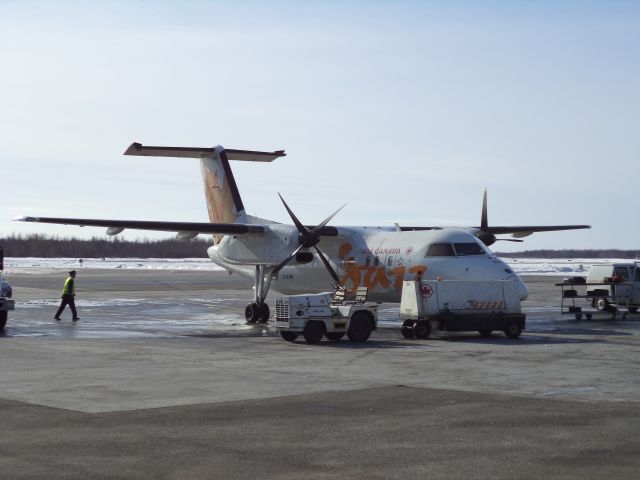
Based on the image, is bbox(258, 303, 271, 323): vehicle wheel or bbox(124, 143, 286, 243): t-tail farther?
bbox(124, 143, 286, 243): t-tail

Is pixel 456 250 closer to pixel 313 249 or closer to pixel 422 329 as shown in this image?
pixel 422 329

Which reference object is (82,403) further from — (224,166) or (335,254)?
(224,166)

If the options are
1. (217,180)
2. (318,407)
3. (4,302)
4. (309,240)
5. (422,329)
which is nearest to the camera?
(318,407)

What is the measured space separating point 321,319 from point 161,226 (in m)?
10.9

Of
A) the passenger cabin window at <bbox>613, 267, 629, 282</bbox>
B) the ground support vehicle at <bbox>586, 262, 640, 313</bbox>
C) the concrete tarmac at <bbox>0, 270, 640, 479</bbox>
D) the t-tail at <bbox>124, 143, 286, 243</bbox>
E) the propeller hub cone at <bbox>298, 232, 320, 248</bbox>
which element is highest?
the t-tail at <bbox>124, 143, 286, 243</bbox>

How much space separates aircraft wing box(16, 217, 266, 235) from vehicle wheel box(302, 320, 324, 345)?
9372 millimetres

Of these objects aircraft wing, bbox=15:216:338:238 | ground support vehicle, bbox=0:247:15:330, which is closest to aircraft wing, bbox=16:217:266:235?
aircraft wing, bbox=15:216:338:238

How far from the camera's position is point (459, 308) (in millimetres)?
26250

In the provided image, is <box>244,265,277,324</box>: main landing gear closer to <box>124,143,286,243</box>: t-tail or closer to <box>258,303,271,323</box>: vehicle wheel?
<box>258,303,271,323</box>: vehicle wheel

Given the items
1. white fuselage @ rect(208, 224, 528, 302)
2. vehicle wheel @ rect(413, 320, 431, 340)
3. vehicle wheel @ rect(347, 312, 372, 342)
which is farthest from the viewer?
white fuselage @ rect(208, 224, 528, 302)

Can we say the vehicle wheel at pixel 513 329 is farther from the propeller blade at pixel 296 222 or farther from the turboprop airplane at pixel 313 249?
the propeller blade at pixel 296 222

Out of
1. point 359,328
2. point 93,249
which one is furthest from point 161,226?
point 93,249

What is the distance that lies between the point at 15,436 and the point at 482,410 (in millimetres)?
6236

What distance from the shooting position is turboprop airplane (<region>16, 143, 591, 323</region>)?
28.8 metres
